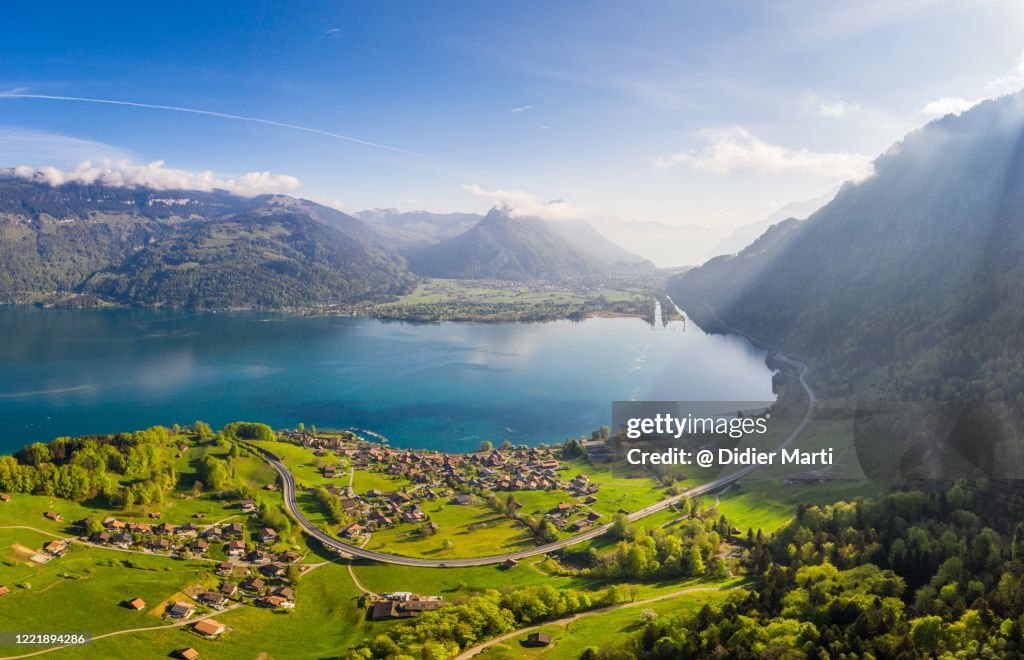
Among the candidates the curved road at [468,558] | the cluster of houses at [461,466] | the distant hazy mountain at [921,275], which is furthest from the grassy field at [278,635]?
the distant hazy mountain at [921,275]

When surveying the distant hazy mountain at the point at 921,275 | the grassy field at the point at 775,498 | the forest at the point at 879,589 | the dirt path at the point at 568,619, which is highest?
the distant hazy mountain at the point at 921,275

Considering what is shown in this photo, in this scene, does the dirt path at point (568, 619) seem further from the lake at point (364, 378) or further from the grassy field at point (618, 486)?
the lake at point (364, 378)

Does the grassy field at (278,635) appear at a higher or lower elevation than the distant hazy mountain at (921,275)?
lower

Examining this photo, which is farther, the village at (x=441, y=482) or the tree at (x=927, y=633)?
the village at (x=441, y=482)

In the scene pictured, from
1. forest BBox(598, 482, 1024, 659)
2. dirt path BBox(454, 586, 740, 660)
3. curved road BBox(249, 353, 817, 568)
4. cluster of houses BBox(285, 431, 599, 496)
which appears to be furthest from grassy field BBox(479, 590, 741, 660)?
cluster of houses BBox(285, 431, 599, 496)

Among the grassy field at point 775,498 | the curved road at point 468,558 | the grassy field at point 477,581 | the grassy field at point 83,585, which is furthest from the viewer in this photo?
the grassy field at point 775,498

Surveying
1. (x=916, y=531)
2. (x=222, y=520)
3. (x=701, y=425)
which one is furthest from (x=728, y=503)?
(x=222, y=520)
